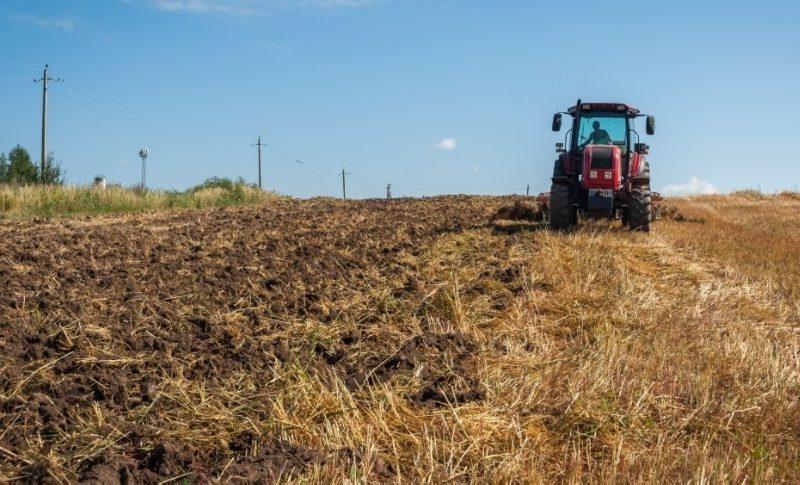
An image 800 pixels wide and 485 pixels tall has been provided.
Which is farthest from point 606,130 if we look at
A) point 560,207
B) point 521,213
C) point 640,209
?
point 521,213

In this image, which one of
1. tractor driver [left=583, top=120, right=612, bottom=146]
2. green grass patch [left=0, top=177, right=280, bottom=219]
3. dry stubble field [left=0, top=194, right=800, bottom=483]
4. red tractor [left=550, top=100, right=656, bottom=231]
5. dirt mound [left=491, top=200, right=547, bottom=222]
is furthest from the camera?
green grass patch [left=0, top=177, right=280, bottom=219]

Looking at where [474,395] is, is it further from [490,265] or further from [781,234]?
[781,234]

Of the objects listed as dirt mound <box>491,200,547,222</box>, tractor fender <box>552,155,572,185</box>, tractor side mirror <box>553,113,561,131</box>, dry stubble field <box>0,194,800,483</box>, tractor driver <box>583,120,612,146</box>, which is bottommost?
dry stubble field <box>0,194,800,483</box>

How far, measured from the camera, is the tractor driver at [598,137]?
585 inches

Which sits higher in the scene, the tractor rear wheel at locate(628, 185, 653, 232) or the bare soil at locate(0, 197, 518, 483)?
the tractor rear wheel at locate(628, 185, 653, 232)

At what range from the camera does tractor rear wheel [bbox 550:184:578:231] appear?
13875mm

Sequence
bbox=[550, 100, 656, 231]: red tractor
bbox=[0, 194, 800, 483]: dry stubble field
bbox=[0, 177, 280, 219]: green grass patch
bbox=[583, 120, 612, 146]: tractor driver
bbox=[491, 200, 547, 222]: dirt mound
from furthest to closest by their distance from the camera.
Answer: bbox=[0, 177, 280, 219]: green grass patch, bbox=[491, 200, 547, 222]: dirt mound, bbox=[583, 120, 612, 146]: tractor driver, bbox=[550, 100, 656, 231]: red tractor, bbox=[0, 194, 800, 483]: dry stubble field

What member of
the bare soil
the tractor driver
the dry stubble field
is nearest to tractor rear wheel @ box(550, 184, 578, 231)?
the tractor driver

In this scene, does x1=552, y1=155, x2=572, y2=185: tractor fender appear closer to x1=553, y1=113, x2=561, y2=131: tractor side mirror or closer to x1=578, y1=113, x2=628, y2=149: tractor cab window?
x1=578, y1=113, x2=628, y2=149: tractor cab window

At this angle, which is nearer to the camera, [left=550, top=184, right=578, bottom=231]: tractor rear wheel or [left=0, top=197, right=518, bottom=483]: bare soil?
[left=0, top=197, right=518, bottom=483]: bare soil

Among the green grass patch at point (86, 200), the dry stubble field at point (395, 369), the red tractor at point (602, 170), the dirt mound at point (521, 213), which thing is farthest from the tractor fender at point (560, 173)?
the green grass patch at point (86, 200)

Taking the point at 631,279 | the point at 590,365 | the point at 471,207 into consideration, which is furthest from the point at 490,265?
the point at 471,207

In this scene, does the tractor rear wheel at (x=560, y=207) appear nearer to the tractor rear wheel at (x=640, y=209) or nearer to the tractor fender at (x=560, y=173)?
the tractor fender at (x=560, y=173)

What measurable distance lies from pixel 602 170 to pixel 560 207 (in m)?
0.93
